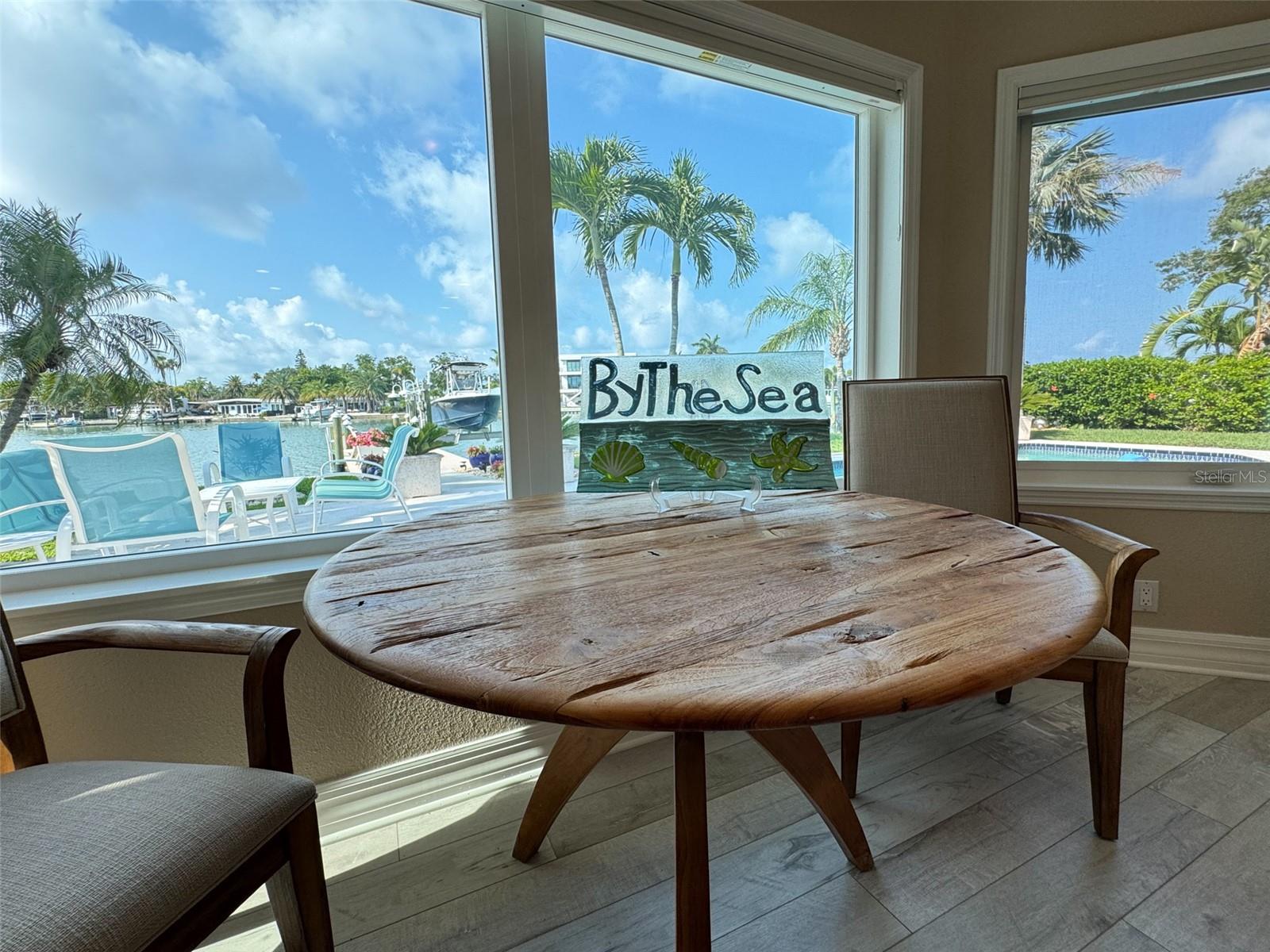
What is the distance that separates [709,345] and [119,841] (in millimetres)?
1818

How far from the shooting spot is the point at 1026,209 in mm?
2285

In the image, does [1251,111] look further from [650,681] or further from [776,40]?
[650,681]

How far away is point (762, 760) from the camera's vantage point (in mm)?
A: 1700

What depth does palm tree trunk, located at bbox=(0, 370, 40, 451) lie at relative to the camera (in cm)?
127

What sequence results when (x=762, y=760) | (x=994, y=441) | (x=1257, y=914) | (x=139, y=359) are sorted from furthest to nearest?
(x=994, y=441) < (x=762, y=760) < (x=139, y=359) < (x=1257, y=914)

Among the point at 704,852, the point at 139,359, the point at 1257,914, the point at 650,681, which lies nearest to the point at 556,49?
the point at 139,359

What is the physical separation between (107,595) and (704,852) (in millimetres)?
1258

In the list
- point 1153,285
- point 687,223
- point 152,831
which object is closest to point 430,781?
point 152,831

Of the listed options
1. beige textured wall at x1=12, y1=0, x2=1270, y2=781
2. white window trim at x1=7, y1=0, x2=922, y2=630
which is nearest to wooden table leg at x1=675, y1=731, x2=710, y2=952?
beige textured wall at x1=12, y1=0, x2=1270, y2=781

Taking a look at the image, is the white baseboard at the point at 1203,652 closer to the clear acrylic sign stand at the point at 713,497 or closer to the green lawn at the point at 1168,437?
the green lawn at the point at 1168,437

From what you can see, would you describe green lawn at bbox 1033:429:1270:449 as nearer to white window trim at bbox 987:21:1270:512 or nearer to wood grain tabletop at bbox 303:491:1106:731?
white window trim at bbox 987:21:1270:512

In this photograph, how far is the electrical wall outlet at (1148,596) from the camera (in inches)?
86.0

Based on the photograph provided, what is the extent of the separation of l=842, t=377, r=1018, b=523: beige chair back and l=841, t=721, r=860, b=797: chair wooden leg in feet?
2.28

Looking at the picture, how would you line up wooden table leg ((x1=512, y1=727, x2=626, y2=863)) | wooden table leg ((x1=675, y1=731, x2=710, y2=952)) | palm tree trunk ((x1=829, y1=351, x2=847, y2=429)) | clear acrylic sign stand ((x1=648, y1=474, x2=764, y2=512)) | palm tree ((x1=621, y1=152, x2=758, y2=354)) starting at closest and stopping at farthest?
1. wooden table leg ((x1=675, y1=731, x2=710, y2=952))
2. wooden table leg ((x1=512, y1=727, x2=626, y2=863))
3. clear acrylic sign stand ((x1=648, y1=474, x2=764, y2=512))
4. palm tree ((x1=621, y1=152, x2=758, y2=354))
5. palm tree trunk ((x1=829, y1=351, x2=847, y2=429))
